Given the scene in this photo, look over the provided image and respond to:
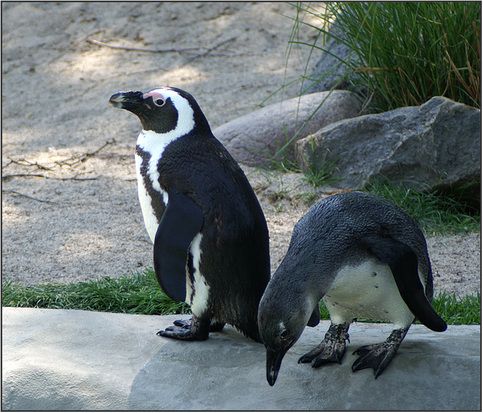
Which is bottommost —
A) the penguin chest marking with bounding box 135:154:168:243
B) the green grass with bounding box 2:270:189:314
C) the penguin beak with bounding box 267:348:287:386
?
the green grass with bounding box 2:270:189:314

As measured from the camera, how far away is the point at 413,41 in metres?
5.93

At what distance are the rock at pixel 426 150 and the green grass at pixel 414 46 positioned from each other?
32cm

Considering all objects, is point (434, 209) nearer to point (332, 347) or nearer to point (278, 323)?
point (332, 347)

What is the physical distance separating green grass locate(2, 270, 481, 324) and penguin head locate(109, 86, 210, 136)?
1245 millimetres

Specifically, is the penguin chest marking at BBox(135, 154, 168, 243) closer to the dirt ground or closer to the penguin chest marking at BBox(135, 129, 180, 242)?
the penguin chest marking at BBox(135, 129, 180, 242)

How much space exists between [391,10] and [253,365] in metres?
3.39

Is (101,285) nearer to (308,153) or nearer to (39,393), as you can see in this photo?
(39,393)

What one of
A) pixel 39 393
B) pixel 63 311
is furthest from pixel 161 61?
pixel 39 393

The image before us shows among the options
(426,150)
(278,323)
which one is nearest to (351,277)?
(278,323)

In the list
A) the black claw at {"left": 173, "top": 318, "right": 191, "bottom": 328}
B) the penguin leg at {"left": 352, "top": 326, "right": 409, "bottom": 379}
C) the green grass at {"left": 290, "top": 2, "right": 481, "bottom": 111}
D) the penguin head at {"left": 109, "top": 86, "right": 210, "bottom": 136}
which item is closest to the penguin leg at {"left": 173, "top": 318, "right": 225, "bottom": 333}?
the black claw at {"left": 173, "top": 318, "right": 191, "bottom": 328}

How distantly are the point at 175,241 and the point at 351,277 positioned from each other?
2.02 ft

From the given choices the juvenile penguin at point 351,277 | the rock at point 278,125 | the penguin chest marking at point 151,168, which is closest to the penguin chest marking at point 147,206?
the penguin chest marking at point 151,168

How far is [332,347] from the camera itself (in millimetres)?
3215

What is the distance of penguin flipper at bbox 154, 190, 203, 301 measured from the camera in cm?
317
